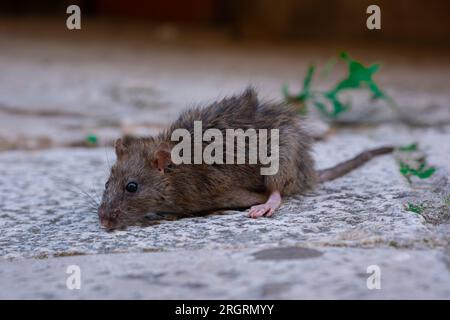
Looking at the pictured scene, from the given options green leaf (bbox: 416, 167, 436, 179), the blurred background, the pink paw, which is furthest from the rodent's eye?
green leaf (bbox: 416, 167, 436, 179)

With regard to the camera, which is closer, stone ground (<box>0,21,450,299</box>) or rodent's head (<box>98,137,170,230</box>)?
stone ground (<box>0,21,450,299</box>)

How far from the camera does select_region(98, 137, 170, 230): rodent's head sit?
3.16m

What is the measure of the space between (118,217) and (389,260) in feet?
4.16

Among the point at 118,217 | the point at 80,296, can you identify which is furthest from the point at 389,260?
the point at 118,217

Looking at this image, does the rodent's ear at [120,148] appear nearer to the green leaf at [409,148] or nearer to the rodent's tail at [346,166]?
the rodent's tail at [346,166]

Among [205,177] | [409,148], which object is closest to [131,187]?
[205,177]

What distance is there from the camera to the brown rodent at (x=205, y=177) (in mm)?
3207

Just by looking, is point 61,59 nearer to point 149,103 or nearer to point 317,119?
point 149,103

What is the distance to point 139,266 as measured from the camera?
7.74ft

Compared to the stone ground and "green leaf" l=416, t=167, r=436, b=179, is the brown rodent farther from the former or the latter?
"green leaf" l=416, t=167, r=436, b=179

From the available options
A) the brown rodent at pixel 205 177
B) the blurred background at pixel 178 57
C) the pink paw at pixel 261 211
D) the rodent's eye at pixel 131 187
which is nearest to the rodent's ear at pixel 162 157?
the brown rodent at pixel 205 177

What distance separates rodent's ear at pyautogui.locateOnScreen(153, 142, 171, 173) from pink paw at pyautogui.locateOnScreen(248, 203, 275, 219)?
0.46 meters

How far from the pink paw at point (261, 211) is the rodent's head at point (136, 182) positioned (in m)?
0.45
